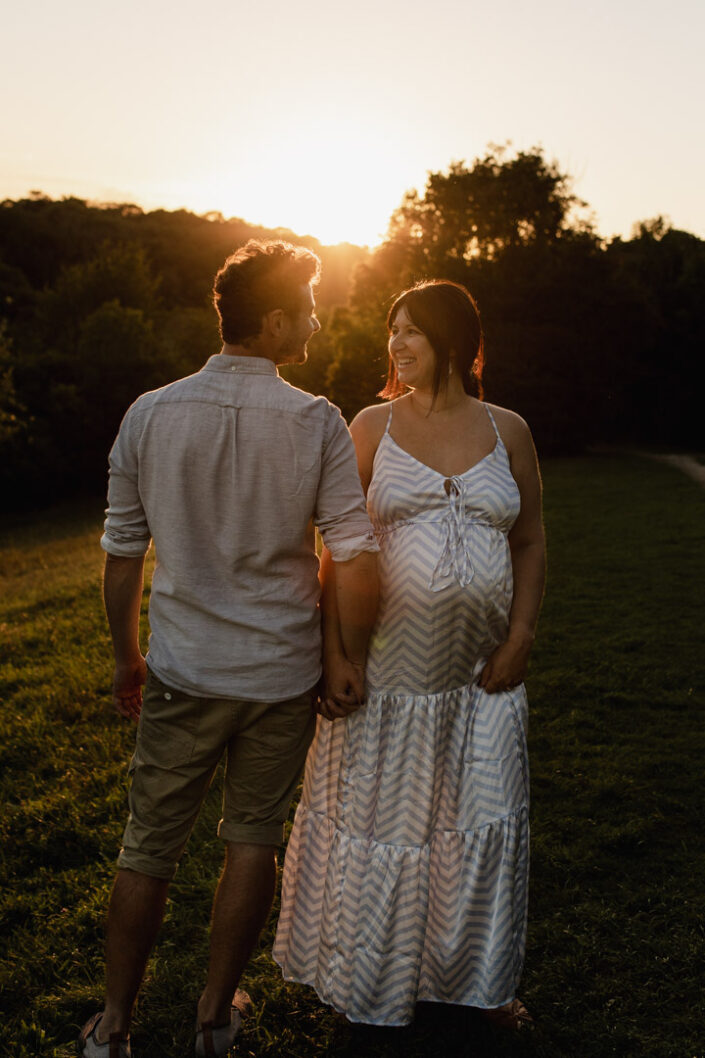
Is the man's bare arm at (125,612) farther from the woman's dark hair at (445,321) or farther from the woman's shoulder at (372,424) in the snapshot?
the woman's dark hair at (445,321)

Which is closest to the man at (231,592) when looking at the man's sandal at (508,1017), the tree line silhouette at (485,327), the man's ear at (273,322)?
the man's ear at (273,322)

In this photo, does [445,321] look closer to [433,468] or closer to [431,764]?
[433,468]

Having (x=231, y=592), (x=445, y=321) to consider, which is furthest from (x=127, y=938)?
(x=445, y=321)

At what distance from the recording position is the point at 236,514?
2242 millimetres

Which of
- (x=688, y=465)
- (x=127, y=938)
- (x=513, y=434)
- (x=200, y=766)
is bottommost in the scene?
(x=688, y=465)

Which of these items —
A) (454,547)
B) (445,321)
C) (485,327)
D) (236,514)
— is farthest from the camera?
(485,327)

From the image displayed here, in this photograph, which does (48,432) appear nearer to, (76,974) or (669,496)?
(669,496)

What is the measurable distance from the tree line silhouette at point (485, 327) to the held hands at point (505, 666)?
69.8 ft

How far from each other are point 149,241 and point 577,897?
55933mm

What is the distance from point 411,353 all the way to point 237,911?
1.83 m

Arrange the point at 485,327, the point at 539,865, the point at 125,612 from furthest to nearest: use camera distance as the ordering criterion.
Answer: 1. the point at 485,327
2. the point at 539,865
3. the point at 125,612

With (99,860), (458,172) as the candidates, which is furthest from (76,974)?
(458,172)

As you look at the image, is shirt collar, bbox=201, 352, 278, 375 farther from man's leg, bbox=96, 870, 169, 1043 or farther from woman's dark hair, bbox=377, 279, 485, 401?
man's leg, bbox=96, 870, 169, 1043

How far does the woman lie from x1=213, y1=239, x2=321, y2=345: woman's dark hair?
0.58m
